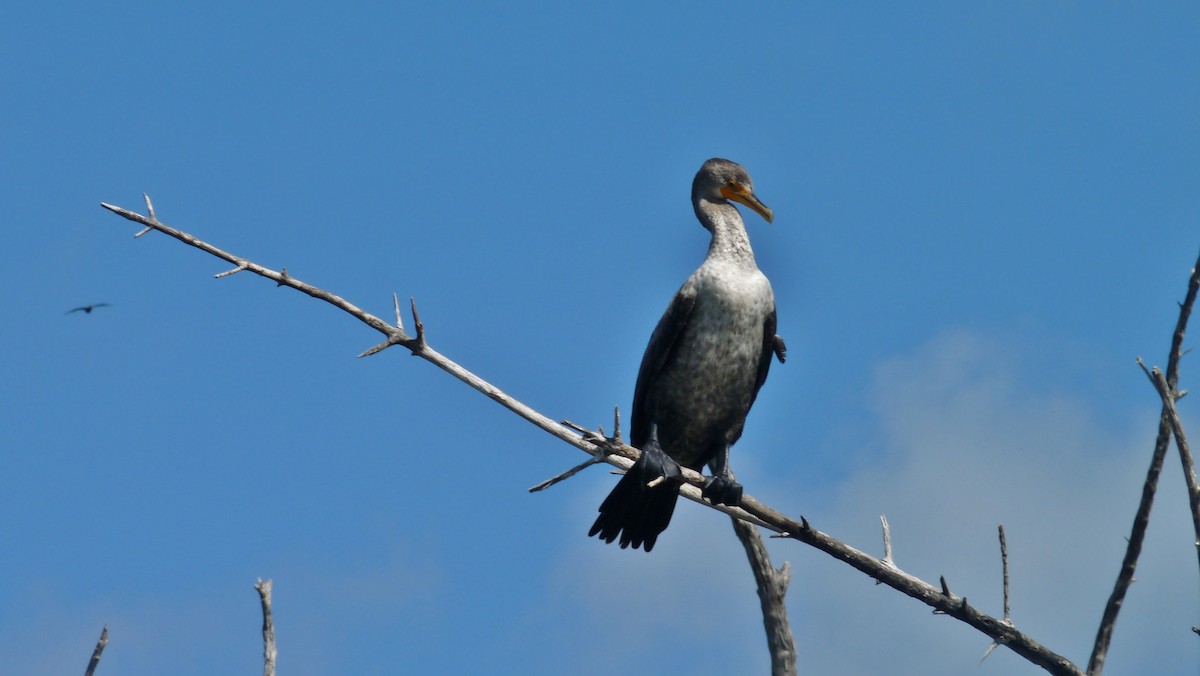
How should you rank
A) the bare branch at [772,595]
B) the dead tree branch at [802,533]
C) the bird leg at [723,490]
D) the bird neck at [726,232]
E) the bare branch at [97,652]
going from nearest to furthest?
the bare branch at [97,652]
the dead tree branch at [802,533]
the bird leg at [723,490]
the bird neck at [726,232]
the bare branch at [772,595]

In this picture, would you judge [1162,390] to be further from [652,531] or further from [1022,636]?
[652,531]

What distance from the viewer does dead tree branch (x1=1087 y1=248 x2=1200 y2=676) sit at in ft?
17.6

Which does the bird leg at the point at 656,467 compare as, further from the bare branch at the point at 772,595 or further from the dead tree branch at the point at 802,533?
the bare branch at the point at 772,595

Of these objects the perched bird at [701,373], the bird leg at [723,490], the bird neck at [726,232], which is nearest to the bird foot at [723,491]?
the bird leg at [723,490]

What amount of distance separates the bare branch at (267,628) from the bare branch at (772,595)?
3982 mm

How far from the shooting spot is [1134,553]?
19.6 feet

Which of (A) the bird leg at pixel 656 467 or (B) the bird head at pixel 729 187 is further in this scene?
(B) the bird head at pixel 729 187

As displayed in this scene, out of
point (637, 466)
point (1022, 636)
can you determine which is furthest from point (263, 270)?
point (1022, 636)

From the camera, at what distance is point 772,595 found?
8.90 meters

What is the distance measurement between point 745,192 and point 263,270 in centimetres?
302

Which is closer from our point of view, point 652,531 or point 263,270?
point 263,270

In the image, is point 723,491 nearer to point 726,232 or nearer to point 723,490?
point 723,490

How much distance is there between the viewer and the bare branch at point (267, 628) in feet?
17.6

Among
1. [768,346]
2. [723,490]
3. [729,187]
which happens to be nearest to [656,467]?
[723,490]
